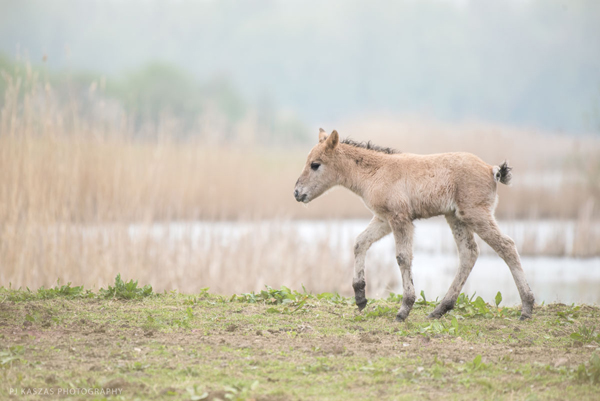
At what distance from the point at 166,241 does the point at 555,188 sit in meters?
12.5

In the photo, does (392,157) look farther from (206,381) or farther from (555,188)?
(555,188)

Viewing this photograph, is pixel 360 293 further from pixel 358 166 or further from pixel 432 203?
pixel 358 166

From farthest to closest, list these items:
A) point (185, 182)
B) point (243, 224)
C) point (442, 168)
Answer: point (185, 182)
point (243, 224)
point (442, 168)

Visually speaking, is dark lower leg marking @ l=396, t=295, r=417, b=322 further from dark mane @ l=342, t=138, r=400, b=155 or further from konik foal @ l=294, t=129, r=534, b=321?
dark mane @ l=342, t=138, r=400, b=155

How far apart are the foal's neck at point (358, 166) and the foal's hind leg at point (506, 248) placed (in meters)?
1.13

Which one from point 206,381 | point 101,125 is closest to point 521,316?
point 206,381

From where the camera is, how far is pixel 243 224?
462 inches

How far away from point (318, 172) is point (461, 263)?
1665 millimetres

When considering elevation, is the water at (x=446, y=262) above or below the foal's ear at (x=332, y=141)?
below

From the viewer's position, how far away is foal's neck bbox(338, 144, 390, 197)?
5.83m

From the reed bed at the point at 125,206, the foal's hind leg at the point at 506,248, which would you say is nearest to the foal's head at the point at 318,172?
the foal's hind leg at the point at 506,248

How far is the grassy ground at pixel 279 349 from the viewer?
12.1 feet

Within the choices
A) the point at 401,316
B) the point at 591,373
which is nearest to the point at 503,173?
the point at 401,316

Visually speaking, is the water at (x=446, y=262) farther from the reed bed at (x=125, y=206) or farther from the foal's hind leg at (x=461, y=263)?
the foal's hind leg at (x=461, y=263)
